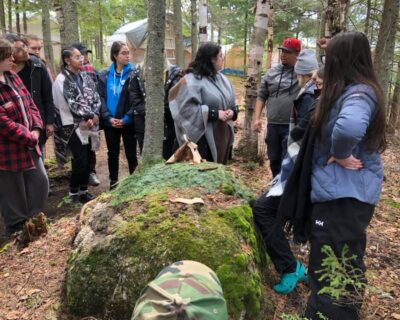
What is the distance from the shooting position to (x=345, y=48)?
2561mm

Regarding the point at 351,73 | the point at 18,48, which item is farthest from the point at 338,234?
the point at 18,48

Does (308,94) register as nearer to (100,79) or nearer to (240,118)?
(100,79)

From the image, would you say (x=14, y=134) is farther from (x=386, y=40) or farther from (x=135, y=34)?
(x=135, y=34)

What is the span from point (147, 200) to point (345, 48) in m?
1.87

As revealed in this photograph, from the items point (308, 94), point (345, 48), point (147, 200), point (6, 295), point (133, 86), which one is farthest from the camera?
point (133, 86)

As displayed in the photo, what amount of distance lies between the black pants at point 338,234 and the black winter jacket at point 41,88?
169 inches

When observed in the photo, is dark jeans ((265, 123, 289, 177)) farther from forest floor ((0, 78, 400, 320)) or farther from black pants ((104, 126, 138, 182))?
black pants ((104, 126, 138, 182))

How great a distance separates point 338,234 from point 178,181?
1461 millimetres

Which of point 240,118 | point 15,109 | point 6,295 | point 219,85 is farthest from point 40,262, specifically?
Answer: point 240,118

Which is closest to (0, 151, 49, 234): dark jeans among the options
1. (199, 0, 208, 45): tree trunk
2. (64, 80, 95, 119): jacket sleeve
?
(64, 80, 95, 119): jacket sleeve

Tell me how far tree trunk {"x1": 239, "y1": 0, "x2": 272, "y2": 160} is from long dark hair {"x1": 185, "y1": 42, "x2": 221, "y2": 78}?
2025 mm

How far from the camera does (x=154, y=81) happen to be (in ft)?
15.7

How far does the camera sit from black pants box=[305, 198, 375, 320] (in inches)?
104

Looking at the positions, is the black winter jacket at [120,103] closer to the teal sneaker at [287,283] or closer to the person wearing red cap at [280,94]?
the person wearing red cap at [280,94]
